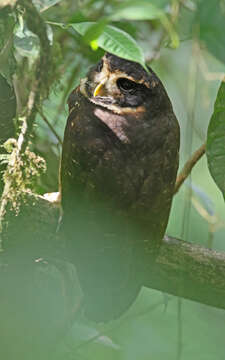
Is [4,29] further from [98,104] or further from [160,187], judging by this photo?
[160,187]

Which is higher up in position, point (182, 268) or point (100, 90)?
point (100, 90)

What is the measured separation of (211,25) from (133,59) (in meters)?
0.19

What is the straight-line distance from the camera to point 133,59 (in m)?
1.16

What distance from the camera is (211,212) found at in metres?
2.52

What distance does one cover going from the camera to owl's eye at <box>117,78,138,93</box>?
213 centimetres

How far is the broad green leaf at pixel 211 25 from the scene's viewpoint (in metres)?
1.01

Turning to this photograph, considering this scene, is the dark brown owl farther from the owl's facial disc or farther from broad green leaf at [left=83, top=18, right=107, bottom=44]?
broad green leaf at [left=83, top=18, right=107, bottom=44]

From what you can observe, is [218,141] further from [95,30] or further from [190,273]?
[95,30]

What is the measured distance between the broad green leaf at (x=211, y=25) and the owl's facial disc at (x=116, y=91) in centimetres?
108

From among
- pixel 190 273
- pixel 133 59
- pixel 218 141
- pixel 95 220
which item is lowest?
pixel 190 273

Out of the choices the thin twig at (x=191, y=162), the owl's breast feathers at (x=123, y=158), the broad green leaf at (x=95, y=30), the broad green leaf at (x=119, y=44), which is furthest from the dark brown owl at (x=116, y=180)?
the broad green leaf at (x=95, y=30)

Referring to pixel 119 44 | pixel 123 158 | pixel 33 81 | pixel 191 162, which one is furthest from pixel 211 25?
pixel 191 162

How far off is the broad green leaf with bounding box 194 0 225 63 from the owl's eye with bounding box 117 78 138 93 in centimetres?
110

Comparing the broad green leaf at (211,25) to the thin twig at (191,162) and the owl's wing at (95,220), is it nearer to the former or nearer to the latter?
the owl's wing at (95,220)
